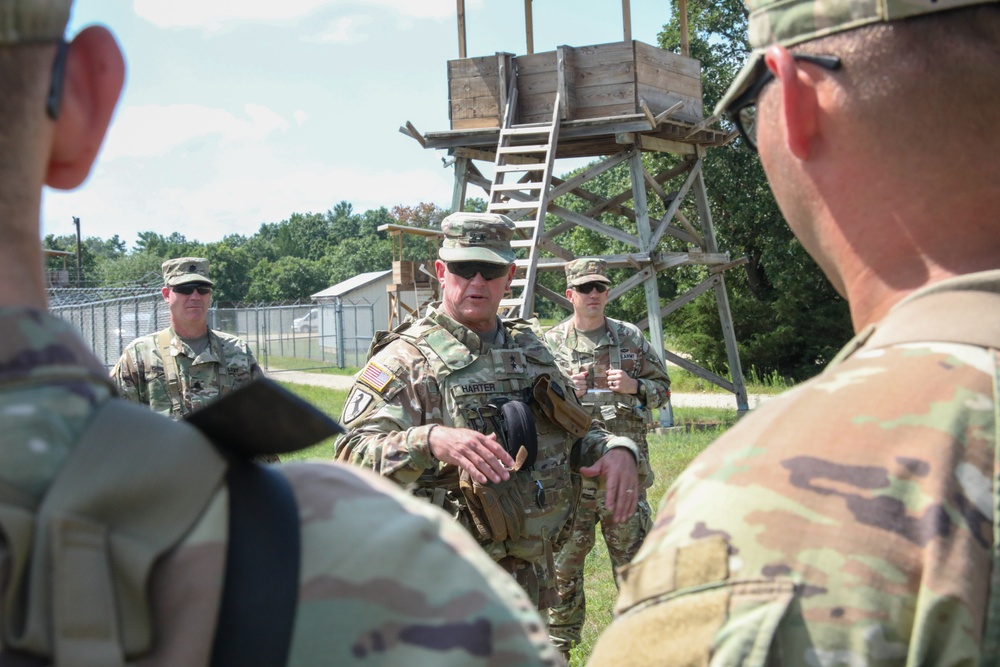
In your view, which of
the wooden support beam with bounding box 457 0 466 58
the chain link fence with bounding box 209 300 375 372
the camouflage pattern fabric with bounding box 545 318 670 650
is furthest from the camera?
the chain link fence with bounding box 209 300 375 372

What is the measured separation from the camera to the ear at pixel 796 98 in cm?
142

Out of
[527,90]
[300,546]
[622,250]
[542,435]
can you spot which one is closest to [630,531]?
[542,435]

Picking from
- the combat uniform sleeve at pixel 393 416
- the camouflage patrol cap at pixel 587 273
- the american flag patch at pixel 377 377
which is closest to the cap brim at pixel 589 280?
the camouflage patrol cap at pixel 587 273

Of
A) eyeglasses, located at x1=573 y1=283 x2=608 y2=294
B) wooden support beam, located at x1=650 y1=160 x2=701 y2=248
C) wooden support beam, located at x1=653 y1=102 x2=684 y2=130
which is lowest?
eyeglasses, located at x1=573 y1=283 x2=608 y2=294

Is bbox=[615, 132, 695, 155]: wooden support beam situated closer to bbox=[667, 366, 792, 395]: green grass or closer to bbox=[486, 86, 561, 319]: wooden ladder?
bbox=[486, 86, 561, 319]: wooden ladder

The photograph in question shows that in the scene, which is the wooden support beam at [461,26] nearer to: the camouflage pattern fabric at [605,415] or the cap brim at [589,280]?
the camouflage pattern fabric at [605,415]

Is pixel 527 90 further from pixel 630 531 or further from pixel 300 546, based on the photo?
pixel 300 546

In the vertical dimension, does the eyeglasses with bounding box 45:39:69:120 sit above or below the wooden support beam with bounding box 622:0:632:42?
below

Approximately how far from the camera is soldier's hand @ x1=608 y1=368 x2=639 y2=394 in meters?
7.25

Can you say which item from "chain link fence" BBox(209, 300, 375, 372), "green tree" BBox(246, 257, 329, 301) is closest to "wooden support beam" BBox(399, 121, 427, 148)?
"chain link fence" BBox(209, 300, 375, 372)

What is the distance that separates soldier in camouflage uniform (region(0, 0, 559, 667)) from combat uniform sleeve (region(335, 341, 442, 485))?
9.39ft

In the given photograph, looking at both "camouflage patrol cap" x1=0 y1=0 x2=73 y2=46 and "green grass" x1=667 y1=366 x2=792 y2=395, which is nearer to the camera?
"camouflage patrol cap" x1=0 y1=0 x2=73 y2=46

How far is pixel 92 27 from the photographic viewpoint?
992 mm

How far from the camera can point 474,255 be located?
462 centimetres
